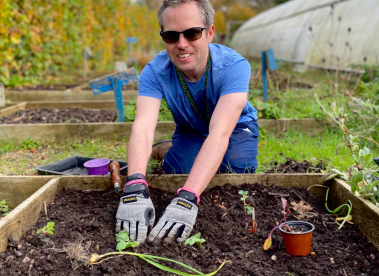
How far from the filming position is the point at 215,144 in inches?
80.0

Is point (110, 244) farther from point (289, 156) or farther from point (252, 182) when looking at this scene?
point (289, 156)

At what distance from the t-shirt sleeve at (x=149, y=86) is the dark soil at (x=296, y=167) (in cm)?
114

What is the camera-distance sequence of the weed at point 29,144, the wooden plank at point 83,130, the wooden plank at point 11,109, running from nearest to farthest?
1. the weed at point 29,144
2. the wooden plank at point 83,130
3. the wooden plank at point 11,109

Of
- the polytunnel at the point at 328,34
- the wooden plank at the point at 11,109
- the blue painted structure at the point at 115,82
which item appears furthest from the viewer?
the polytunnel at the point at 328,34

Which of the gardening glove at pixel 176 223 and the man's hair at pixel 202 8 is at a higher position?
the man's hair at pixel 202 8

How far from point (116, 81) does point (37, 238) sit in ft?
8.05

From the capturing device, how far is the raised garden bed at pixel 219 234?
162 cm

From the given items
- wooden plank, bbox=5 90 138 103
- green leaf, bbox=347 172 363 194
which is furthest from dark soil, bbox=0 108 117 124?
green leaf, bbox=347 172 363 194

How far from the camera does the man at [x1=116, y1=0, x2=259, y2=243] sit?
73.1 inches

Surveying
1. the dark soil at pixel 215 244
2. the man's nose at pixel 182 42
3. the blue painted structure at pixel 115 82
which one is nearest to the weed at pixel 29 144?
the blue painted structure at pixel 115 82

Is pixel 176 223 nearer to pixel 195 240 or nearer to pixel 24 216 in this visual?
pixel 195 240

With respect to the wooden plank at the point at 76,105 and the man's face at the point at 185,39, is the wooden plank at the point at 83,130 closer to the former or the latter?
the wooden plank at the point at 76,105

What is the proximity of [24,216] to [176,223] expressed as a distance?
801 mm

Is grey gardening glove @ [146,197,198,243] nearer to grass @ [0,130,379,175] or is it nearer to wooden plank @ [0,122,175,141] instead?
grass @ [0,130,379,175]
